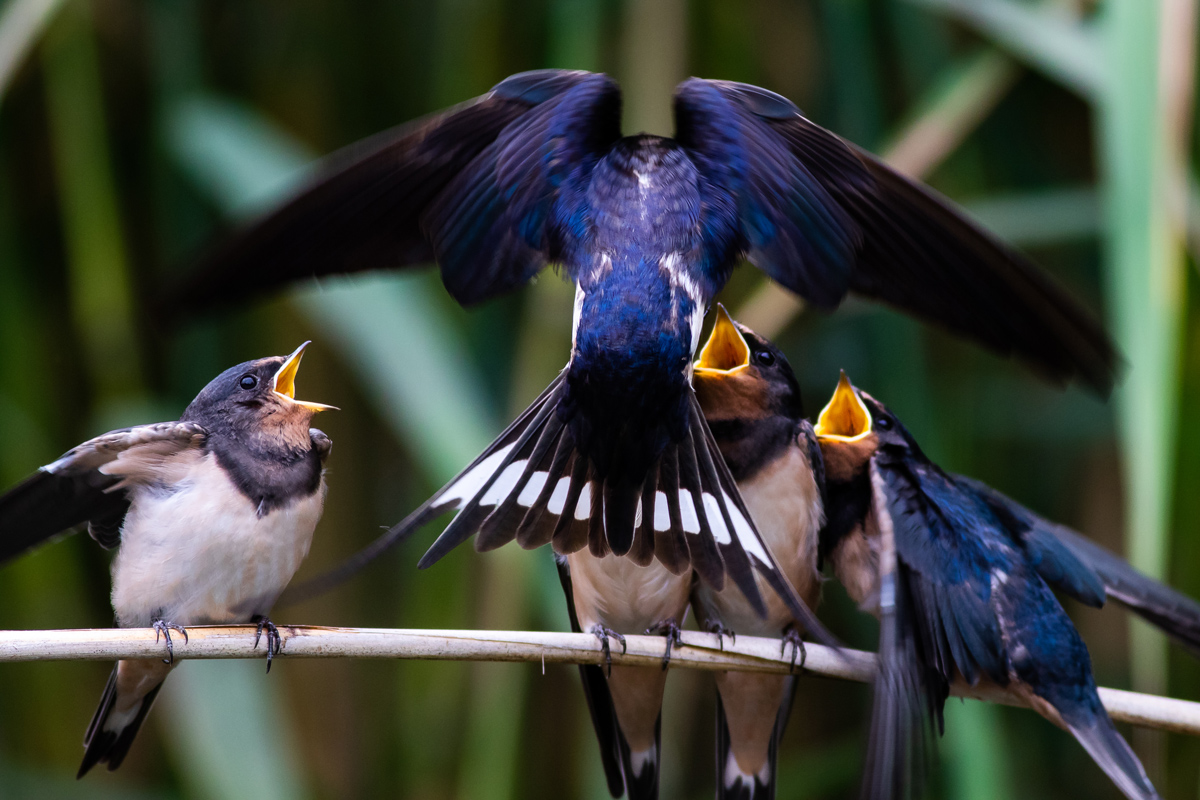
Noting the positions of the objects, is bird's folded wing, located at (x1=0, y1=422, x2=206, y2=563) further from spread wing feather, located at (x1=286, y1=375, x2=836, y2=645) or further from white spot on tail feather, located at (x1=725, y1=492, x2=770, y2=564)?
white spot on tail feather, located at (x1=725, y1=492, x2=770, y2=564)

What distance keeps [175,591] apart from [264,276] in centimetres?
26

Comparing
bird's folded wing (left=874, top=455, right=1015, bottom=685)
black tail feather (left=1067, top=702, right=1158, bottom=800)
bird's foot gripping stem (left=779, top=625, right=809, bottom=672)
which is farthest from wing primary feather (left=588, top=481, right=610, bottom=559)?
black tail feather (left=1067, top=702, right=1158, bottom=800)

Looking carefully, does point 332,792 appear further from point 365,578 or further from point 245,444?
point 245,444

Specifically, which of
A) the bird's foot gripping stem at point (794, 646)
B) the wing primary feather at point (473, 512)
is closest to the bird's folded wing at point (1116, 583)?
the bird's foot gripping stem at point (794, 646)

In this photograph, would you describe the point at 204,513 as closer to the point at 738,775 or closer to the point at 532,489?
the point at 532,489

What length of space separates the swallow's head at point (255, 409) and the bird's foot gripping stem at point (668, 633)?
0.33 m

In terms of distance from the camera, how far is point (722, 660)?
0.78m

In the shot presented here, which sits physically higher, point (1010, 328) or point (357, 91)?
point (357, 91)

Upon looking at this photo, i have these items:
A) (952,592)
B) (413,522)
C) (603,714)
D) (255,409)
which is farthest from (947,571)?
(255,409)

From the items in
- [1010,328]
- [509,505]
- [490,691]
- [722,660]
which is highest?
[1010,328]

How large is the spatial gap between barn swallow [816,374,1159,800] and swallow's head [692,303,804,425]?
61 mm

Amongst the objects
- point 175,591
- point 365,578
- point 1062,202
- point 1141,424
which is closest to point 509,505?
point 175,591

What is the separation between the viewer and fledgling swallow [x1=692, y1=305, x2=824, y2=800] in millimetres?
1006

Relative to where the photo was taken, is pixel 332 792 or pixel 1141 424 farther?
pixel 332 792
